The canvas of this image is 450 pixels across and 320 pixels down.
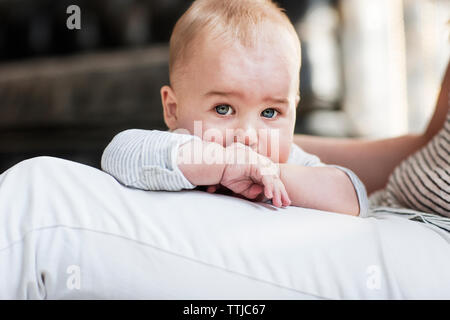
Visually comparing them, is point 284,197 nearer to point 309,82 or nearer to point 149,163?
point 149,163

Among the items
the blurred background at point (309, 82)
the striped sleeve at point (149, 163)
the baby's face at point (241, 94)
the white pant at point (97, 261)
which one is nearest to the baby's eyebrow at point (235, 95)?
the baby's face at point (241, 94)

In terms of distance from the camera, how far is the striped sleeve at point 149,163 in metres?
0.56

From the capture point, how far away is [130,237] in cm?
50

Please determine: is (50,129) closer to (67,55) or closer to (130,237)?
(67,55)

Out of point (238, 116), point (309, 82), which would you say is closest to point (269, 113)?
point (238, 116)

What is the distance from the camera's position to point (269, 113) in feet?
2.35

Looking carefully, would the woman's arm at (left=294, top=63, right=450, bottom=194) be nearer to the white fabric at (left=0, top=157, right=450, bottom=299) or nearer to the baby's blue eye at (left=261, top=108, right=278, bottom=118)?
the baby's blue eye at (left=261, top=108, right=278, bottom=118)

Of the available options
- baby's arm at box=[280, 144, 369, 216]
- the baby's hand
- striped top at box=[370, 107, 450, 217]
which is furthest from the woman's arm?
the baby's hand

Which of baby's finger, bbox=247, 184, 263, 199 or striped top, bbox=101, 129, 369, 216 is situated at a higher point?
striped top, bbox=101, 129, 369, 216

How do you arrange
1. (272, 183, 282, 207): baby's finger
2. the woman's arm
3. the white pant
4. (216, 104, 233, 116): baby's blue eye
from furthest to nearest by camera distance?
the woman's arm
(216, 104, 233, 116): baby's blue eye
(272, 183, 282, 207): baby's finger
the white pant

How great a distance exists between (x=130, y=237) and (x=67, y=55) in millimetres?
1829

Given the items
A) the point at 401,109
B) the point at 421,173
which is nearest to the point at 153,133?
the point at 421,173

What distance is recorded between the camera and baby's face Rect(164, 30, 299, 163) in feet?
2.22

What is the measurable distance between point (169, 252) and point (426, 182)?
1.42 feet
